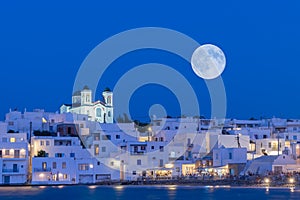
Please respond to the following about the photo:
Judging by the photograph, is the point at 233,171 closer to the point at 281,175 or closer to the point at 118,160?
the point at 281,175

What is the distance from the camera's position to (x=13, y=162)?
187 ft

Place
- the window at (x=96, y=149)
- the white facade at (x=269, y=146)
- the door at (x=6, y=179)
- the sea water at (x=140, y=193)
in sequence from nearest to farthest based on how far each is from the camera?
the sea water at (x=140, y=193), the door at (x=6, y=179), the window at (x=96, y=149), the white facade at (x=269, y=146)

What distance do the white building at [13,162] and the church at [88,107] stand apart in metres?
35.3

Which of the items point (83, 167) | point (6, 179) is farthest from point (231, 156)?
point (6, 179)

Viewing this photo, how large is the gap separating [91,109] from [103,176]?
113 feet

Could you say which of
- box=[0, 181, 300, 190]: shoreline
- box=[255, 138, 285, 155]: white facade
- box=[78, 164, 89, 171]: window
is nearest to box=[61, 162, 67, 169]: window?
box=[78, 164, 89, 171]: window

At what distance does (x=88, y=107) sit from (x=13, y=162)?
124ft

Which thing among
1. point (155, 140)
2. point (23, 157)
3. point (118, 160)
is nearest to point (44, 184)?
point (23, 157)

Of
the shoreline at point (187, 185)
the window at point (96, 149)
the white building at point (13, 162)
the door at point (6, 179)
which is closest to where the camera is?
the shoreline at point (187, 185)

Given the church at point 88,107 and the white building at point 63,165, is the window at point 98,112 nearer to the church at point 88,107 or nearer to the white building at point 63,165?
the church at point 88,107

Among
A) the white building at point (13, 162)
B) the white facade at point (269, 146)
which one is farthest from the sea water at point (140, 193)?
the white facade at point (269, 146)

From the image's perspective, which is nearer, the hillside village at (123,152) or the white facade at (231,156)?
the hillside village at (123,152)

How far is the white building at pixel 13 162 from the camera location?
5694cm

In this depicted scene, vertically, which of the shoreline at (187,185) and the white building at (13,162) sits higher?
the white building at (13,162)
